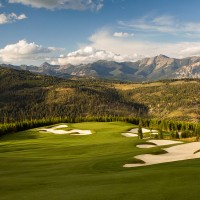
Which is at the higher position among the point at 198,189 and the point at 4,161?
the point at 198,189

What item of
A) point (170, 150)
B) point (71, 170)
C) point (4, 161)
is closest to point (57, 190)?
point (71, 170)

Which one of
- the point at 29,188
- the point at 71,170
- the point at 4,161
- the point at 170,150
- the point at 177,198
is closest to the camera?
the point at 177,198

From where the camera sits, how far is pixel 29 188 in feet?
84.6

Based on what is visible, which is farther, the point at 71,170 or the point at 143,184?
the point at 71,170

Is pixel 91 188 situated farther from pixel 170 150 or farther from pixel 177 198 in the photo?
pixel 170 150

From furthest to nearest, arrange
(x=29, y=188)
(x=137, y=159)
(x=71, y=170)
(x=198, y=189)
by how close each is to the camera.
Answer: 1. (x=137, y=159)
2. (x=71, y=170)
3. (x=29, y=188)
4. (x=198, y=189)

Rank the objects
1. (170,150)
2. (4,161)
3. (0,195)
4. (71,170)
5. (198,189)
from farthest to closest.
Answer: (170,150) < (4,161) < (71,170) < (0,195) < (198,189)

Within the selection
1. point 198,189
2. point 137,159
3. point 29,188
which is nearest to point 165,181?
point 198,189

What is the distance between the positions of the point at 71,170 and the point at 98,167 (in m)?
3.30

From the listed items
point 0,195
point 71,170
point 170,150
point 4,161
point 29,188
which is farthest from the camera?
point 170,150

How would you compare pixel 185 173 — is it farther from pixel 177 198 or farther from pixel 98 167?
pixel 98 167

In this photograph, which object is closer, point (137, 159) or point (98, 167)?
point (98, 167)

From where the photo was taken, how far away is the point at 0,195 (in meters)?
23.5

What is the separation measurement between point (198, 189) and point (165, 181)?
13.5 feet
